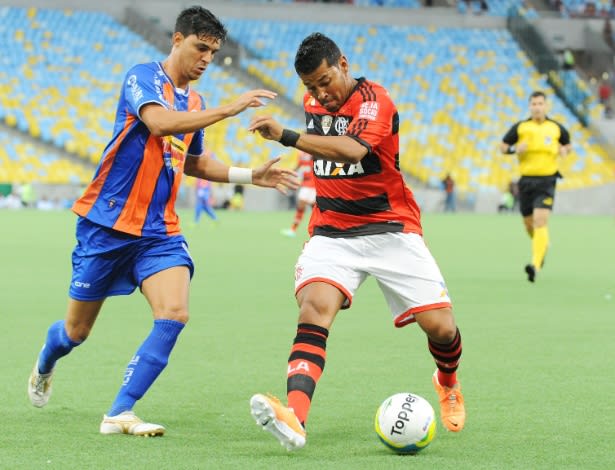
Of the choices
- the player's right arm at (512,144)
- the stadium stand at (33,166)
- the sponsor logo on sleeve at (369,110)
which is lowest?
the stadium stand at (33,166)

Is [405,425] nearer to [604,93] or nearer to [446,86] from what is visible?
[446,86]

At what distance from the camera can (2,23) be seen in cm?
4856

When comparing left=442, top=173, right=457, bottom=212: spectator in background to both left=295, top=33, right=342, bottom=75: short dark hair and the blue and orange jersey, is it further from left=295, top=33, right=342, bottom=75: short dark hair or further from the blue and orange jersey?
left=295, top=33, right=342, bottom=75: short dark hair

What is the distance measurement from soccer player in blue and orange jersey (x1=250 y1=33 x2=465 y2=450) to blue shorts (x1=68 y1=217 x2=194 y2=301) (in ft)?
2.34

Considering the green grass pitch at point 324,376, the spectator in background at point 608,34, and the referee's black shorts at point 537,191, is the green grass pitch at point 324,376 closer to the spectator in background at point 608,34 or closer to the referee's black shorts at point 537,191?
the referee's black shorts at point 537,191

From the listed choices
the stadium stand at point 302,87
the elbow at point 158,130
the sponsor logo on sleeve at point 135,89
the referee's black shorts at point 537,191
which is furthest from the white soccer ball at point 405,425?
the stadium stand at point 302,87

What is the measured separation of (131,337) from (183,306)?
3.90 metres

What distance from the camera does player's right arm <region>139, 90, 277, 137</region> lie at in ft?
19.2

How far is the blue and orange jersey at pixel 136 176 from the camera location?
21.0ft

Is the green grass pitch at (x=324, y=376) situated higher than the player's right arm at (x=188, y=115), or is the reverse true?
the player's right arm at (x=188, y=115)

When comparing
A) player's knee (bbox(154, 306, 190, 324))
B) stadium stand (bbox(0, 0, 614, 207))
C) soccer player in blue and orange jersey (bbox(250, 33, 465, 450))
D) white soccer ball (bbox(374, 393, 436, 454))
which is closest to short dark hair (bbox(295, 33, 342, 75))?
soccer player in blue and orange jersey (bbox(250, 33, 465, 450))

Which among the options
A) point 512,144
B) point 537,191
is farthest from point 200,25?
point 512,144

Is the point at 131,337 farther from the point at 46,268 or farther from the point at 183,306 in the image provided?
the point at 46,268

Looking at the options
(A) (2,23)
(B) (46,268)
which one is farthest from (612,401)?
(A) (2,23)
